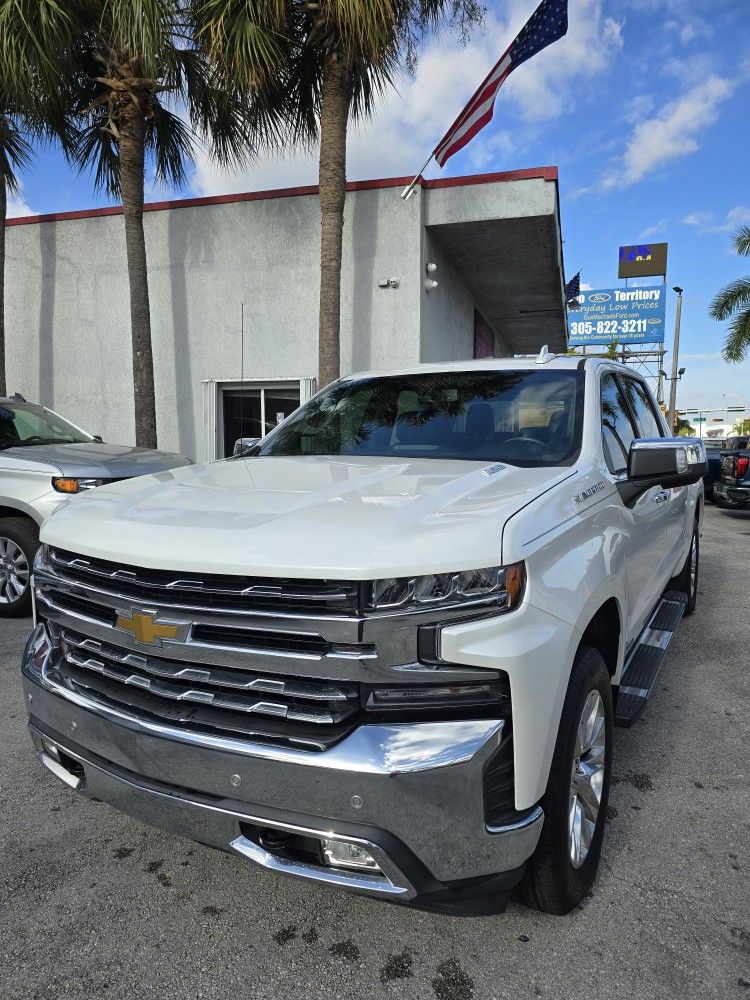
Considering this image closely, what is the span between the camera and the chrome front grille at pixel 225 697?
174 cm

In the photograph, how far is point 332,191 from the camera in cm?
883

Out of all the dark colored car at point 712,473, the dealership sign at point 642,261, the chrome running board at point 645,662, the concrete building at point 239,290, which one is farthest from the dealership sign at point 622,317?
the chrome running board at point 645,662

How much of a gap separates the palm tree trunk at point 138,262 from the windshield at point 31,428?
340 centimetres

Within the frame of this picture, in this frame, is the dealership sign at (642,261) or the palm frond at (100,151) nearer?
the palm frond at (100,151)

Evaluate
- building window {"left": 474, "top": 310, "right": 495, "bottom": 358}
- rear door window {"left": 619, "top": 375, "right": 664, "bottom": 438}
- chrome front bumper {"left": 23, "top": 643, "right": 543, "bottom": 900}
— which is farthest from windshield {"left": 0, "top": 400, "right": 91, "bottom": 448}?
building window {"left": 474, "top": 310, "right": 495, "bottom": 358}

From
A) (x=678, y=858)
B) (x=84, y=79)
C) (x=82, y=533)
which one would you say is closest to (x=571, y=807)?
(x=678, y=858)

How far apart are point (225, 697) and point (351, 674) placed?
374 millimetres

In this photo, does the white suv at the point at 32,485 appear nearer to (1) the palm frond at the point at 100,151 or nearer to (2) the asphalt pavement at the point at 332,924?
(2) the asphalt pavement at the point at 332,924

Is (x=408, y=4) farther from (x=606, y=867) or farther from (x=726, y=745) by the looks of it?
(x=606, y=867)

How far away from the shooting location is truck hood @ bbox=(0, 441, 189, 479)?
5.26 m

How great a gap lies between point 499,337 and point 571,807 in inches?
828

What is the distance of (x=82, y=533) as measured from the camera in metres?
2.16

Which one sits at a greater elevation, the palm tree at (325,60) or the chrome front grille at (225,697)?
the palm tree at (325,60)

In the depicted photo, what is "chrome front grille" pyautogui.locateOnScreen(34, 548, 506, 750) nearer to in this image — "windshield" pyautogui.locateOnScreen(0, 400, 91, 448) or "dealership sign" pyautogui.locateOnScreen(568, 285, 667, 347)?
"windshield" pyautogui.locateOnScreen(0, 400, 91, 448)
